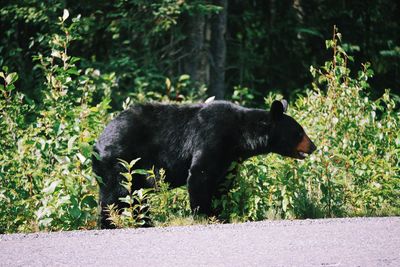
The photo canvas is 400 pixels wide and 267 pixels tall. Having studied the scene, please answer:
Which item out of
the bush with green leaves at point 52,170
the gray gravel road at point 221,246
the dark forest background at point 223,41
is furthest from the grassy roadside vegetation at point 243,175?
the dark forest background at point 223,41

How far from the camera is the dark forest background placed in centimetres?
1528

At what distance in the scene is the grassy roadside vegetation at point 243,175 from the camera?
21.9ft

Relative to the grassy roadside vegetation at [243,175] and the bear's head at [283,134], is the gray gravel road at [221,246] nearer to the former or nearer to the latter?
the grassy roadside vegetation at [243,175]

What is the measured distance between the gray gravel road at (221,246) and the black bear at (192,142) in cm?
127

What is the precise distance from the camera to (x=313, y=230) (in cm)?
568

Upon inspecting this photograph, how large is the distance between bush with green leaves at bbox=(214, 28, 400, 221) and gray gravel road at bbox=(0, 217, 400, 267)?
3.14 feet

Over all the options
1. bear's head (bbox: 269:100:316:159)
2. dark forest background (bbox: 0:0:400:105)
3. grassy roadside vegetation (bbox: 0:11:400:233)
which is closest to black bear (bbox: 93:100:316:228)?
bear's head (bbox: 269:100:316:159)

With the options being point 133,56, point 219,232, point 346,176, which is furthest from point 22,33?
point 219,232

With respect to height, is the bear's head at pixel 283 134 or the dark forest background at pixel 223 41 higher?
the dark forest background at pixel 223 41

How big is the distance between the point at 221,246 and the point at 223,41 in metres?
11.2

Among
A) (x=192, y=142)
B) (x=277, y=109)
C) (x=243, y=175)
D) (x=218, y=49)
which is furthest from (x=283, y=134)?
(x=218, y=49)

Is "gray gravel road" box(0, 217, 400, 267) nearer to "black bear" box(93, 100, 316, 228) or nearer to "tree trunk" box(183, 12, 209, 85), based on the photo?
"black bear" box(93, 100, 316, 228)

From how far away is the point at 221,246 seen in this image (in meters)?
5.13

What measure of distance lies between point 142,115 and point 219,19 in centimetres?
870
